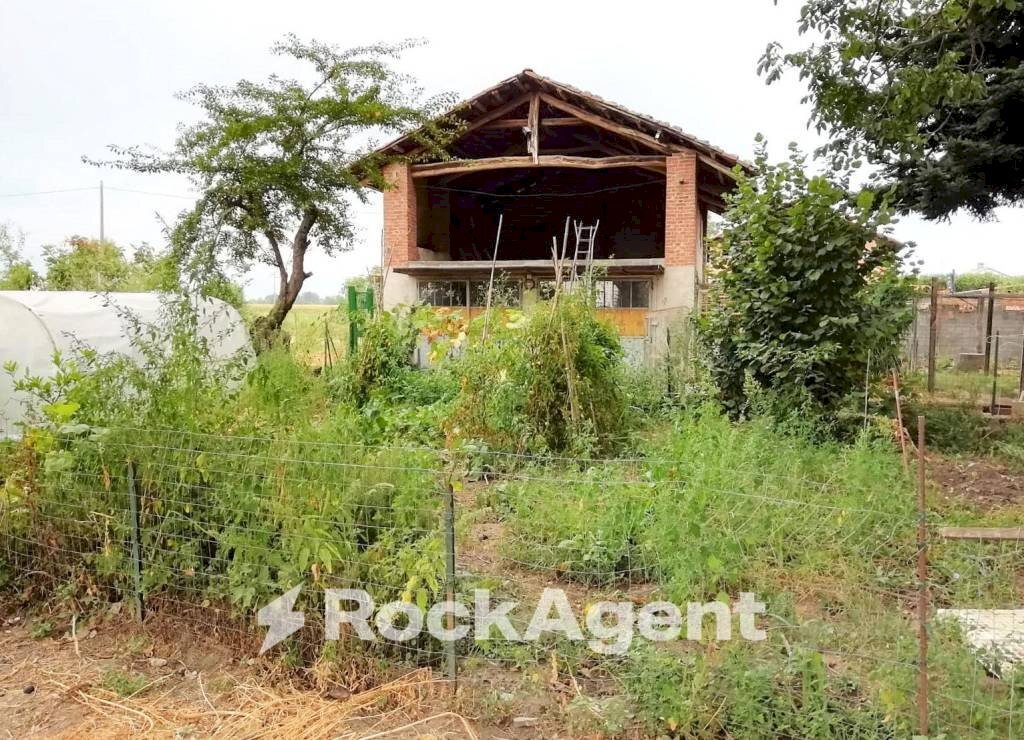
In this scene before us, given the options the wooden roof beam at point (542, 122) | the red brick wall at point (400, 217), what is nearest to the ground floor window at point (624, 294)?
the wooden roof beam at point (542, 122)

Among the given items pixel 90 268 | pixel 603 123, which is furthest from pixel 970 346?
pixel 90 268

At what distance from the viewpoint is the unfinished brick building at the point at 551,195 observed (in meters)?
14.2

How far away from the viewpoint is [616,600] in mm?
3869

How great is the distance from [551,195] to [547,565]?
1645 centimetres

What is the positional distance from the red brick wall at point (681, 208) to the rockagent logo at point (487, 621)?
39.0ft

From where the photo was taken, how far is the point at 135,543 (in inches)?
150

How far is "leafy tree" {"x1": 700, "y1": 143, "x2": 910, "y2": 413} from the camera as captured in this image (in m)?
6.82

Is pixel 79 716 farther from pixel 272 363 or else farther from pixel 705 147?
pixel 705 147

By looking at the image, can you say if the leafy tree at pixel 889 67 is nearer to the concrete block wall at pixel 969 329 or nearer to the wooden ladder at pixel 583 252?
the wooden ladder at pixel 583 252

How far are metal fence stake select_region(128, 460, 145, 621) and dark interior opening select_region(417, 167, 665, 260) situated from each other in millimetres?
15152

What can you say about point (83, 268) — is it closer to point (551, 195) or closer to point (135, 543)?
point (551, 195)

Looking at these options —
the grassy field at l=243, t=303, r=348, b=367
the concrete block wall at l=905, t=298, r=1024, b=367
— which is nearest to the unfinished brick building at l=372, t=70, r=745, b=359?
the grassy field at l=243, t=303, r=348, b=367

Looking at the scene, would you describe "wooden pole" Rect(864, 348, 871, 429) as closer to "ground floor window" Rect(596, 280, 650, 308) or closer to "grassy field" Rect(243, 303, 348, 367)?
"grassy field" Rect(243, 303, 348, 367)

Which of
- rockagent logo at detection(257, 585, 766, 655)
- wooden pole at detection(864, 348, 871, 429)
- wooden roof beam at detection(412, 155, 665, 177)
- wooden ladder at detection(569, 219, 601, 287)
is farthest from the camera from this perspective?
wooden roof beam at detection(412, 155, 665, 177)
